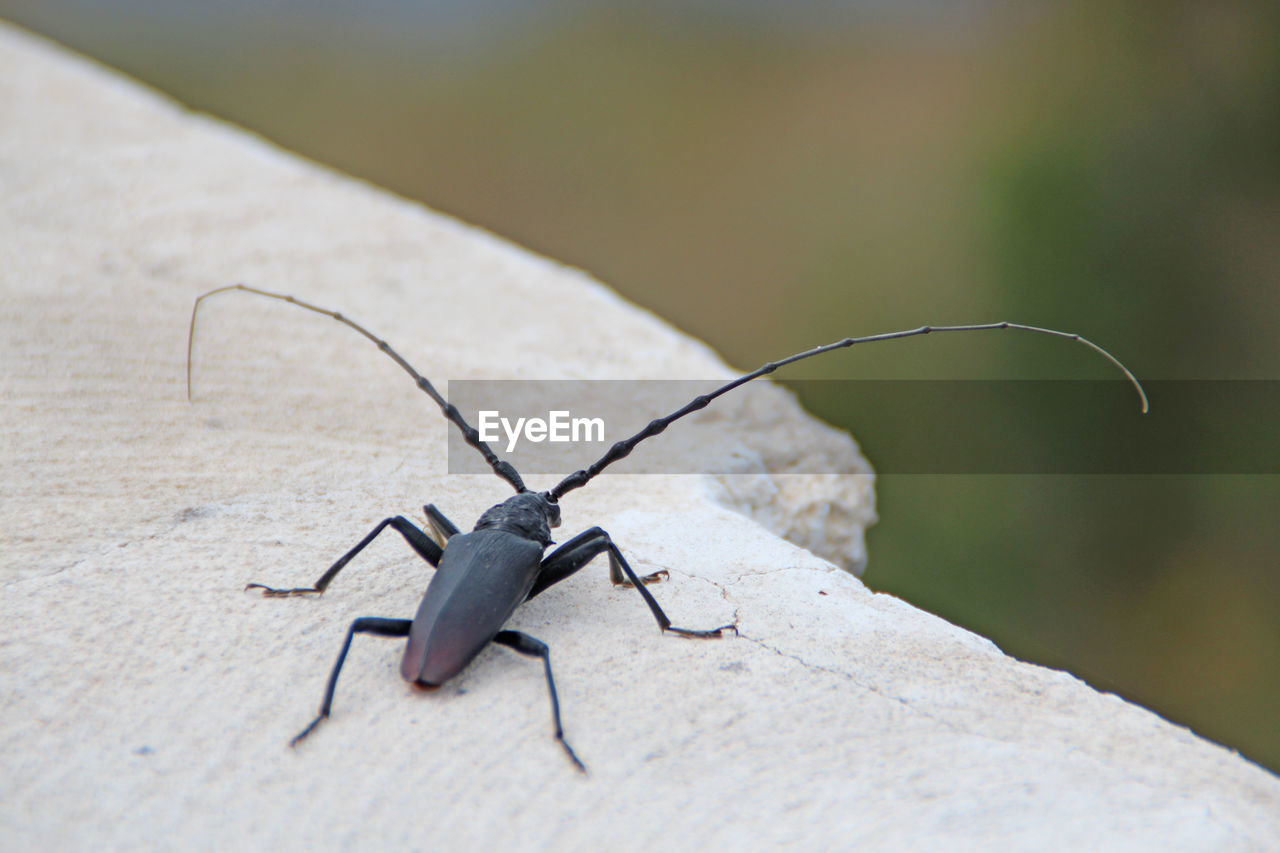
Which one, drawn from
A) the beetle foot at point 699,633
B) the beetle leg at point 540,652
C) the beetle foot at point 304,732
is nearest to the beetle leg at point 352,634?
the beetle foot at point 304,732

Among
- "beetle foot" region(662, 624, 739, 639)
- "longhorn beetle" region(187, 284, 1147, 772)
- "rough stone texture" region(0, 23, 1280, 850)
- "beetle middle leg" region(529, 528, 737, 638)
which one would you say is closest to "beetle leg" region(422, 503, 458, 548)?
"longhorn beetle" region(187, 284, 1147, 772)

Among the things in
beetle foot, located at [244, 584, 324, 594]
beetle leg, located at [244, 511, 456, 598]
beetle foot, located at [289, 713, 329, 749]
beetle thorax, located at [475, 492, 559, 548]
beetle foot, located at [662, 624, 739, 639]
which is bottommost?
beetle foot, located at [289, 713, 329, 749]

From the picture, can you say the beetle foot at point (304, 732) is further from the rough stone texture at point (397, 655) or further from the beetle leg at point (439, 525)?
the beetle leg at point (439, 525)

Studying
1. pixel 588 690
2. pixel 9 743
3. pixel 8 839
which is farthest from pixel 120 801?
pixel 588 690

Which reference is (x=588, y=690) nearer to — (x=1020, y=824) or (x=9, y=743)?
(x=1020, y=824)

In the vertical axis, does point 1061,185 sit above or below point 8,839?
above

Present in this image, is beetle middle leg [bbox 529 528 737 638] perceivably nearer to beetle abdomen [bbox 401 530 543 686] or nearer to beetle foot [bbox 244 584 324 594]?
beetle abdomen [bbox 401 530 543 686]
